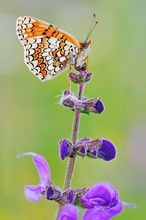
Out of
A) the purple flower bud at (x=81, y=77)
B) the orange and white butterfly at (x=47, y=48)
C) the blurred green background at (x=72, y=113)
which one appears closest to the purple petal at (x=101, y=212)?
the purple flower bud at (x=81, y=77)

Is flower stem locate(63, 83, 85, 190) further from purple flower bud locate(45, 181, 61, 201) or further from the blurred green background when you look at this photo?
the blurred green background

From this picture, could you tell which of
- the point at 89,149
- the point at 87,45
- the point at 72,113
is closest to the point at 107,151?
the point at 89,149

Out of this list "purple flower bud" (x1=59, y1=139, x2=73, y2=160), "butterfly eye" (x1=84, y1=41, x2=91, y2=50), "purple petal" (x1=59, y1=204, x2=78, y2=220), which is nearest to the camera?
"purple petal" (x1=59, y1=204, x2=78, y2=220)

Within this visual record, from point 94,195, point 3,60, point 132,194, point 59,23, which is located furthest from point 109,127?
point 94,195

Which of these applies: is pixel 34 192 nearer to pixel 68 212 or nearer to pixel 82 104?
pixel 68 212

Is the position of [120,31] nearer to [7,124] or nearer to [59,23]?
[59,23]

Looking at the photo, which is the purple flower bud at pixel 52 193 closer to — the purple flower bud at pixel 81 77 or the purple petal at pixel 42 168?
the purple petal at pixel 42 168

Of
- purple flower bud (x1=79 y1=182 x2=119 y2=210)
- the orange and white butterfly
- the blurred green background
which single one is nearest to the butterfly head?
the orange and white butterfly
